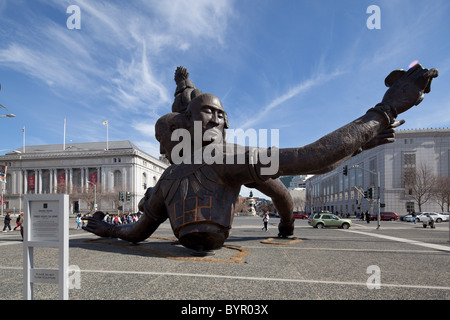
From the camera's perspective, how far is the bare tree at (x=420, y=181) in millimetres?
47000

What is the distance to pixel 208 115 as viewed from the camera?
8.07 meters

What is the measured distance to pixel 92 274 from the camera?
218 inches

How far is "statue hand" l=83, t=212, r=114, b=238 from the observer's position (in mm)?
10195

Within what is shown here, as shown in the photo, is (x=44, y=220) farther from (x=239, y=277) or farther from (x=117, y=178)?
(x=117, y=178)

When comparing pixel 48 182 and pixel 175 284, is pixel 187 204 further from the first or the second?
pixel 48 182

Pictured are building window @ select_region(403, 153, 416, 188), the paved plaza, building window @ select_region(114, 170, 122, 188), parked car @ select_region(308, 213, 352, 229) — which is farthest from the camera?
building window @ select_region(114, 170, 122, 188)

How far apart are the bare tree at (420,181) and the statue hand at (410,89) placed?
45396 mm

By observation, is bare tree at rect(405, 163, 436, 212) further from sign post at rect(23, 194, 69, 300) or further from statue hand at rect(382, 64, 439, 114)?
sign post at rect(23, 194, 69, 300)

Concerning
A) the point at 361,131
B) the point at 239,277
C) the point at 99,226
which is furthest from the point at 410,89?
the point at 99,226

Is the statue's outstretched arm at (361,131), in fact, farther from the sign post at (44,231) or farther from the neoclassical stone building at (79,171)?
the neoclassical stone building at (79,171)

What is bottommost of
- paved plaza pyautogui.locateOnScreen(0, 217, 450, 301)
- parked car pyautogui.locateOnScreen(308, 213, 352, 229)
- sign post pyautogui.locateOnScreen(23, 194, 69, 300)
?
parked car pyautogui.locateOnScreen(308, 213, 352, 229)

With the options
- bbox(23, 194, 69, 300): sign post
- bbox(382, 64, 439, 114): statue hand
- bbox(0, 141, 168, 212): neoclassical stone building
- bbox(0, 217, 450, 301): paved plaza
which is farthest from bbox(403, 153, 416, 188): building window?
bbox(23, 194, 69, 300): sign post

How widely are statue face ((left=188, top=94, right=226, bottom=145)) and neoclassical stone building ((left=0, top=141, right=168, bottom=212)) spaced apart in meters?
69.7
